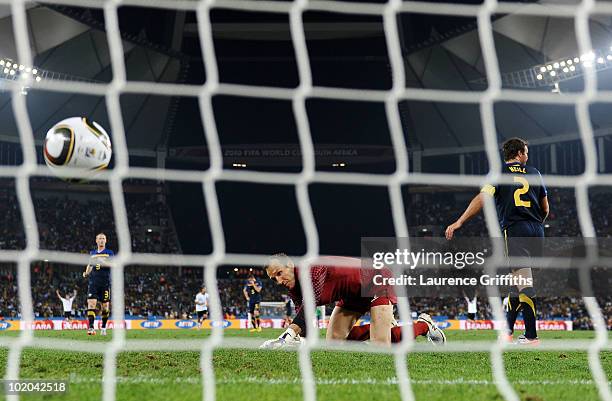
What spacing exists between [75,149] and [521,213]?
413cm

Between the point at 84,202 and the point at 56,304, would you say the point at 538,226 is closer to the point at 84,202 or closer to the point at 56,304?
the point at 56,304

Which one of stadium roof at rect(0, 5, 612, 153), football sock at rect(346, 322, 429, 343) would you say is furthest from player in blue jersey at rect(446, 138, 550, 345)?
stadium roof at rect(0, 5, 612, 153)

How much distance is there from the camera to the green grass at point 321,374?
4.24 meters

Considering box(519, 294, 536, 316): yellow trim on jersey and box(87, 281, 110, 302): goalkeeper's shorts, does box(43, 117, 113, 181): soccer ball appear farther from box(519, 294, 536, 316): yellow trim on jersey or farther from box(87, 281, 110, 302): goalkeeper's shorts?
box(87, 281, 110, 302): goalkeeper's shorts

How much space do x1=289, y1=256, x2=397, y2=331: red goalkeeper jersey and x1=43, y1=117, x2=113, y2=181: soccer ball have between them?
80.8 inches

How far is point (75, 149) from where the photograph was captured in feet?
18.6

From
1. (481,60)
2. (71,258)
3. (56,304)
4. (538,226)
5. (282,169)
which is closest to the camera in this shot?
(71,258)

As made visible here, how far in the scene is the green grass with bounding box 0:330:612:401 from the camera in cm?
424

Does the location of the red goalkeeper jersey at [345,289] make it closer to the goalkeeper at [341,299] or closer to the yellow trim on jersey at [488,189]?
the goalkeeper at [341,299]

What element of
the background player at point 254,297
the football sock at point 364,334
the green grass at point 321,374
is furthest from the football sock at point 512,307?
the background player at point 254,297

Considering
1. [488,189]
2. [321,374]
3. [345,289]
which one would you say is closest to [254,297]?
[345,289]

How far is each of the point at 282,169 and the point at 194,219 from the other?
5.16 metres

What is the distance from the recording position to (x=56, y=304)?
29109 mm

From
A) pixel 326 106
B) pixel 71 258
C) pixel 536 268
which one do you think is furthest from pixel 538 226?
pixel 326 106
